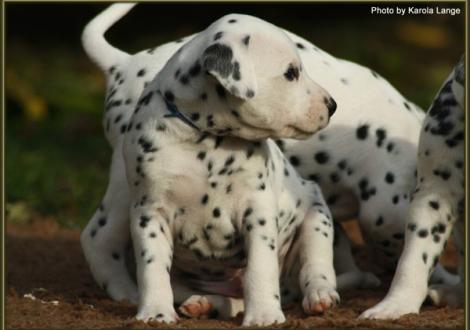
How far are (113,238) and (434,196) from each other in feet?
6.64

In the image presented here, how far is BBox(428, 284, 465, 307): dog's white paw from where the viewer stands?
6.70 meters

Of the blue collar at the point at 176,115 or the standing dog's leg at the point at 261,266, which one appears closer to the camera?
the standing dog's leg at the point at 261,266

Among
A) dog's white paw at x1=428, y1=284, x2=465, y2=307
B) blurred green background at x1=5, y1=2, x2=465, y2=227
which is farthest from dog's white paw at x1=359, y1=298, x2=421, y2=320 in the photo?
blurred green background at x1=5, y1=2, x2=465, y2=227

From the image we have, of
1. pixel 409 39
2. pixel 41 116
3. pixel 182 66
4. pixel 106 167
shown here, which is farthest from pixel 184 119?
pixel 409 39

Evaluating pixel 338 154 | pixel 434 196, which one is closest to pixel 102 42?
pixel 338 154

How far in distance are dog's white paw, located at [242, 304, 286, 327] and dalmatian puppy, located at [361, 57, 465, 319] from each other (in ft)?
2.01

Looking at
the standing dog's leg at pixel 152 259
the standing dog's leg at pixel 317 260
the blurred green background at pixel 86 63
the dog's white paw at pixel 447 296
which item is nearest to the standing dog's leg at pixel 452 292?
the dog's white paw at pixel 447 296

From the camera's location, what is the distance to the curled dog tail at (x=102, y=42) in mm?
7730

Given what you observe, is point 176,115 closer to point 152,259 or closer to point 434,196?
point 152,259

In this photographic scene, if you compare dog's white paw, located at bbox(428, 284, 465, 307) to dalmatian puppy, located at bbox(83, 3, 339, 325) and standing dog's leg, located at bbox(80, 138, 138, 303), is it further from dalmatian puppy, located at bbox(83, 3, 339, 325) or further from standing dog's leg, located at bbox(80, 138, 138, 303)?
standing dog's leg, located at bbox(80, 138, 138, 303)

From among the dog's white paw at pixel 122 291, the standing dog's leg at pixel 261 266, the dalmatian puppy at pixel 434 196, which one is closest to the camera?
the standing dog's leg at pixel 261 266

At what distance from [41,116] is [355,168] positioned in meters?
6.62

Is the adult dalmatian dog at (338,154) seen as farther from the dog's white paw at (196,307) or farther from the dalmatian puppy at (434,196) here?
the dalmatian puppy at (434,196)

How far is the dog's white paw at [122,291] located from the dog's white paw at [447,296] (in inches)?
69.5
